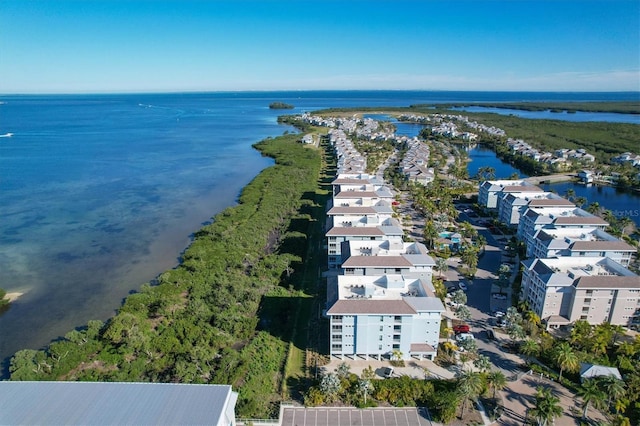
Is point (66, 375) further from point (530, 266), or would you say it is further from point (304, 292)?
point (530, 266)

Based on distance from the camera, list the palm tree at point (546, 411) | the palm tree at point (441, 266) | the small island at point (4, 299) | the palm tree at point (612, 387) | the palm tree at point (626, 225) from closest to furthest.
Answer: the palm tree at point (546, 411), the palm tree at point (612, 387), the small island at point (4, 299), the palm tree at point (441, 266), the palm tree at point (626, 225)

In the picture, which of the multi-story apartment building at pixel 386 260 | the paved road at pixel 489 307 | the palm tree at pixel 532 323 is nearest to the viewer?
the paved road at pixel 489 307

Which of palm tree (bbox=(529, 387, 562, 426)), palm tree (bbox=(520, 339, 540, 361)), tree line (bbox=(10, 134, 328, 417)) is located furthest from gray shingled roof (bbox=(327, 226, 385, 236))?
palm tree (bbox=(529, 387, 562, 426))

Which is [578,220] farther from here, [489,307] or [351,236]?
[351,236]

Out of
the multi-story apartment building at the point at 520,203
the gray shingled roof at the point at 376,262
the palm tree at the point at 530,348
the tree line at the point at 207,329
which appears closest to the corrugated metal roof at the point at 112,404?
the tree line at the point at 207,329

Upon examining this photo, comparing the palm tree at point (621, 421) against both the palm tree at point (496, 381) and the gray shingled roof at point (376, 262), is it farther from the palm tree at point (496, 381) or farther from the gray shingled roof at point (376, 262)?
the gray shingled roof at point (376, 262)

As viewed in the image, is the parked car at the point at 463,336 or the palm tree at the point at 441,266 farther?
the palm tree at the point at 441,266
